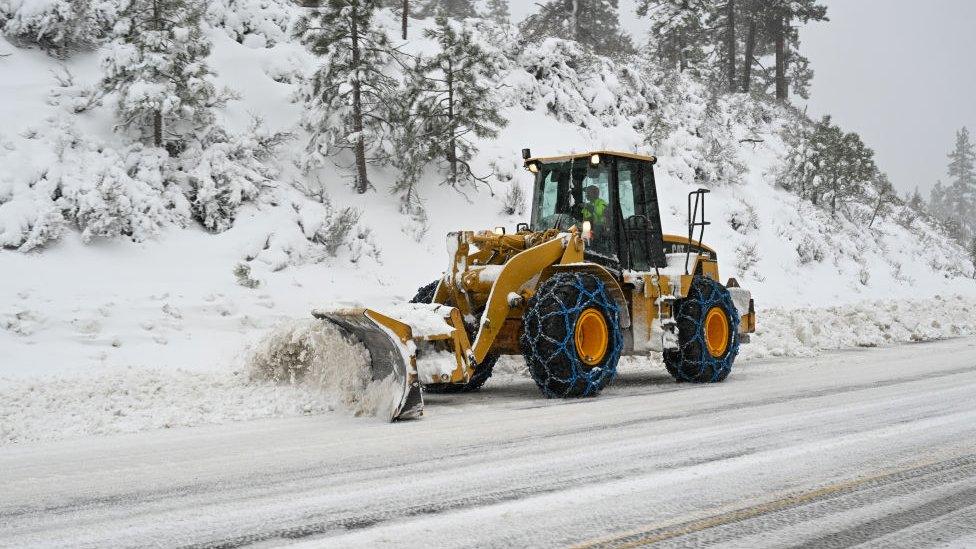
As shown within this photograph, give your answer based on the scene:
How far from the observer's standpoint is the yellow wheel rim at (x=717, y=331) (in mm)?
9578

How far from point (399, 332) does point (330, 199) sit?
12.2 meters

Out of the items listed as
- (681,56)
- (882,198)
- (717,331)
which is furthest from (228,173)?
(882,198)

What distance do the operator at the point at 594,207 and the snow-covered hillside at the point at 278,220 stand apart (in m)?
4.04

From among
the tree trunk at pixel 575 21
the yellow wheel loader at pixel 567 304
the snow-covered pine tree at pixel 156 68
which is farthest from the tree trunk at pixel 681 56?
the yellow wheel loader at pixel 567 304

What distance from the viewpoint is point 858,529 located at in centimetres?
336

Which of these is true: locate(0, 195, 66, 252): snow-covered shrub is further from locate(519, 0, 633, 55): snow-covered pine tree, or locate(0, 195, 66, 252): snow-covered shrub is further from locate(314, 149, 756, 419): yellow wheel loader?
locate(519, 0, 633, 55): snow-covered pine tree

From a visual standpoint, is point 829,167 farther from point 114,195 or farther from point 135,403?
point 135,403

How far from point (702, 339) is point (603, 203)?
6.32 ft

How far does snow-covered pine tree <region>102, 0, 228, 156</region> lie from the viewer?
1593cm

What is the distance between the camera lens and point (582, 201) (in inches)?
361

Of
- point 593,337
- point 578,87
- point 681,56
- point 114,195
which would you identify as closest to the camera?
point 593,337

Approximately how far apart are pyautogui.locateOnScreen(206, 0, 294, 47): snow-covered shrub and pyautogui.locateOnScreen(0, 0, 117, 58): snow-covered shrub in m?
4.38

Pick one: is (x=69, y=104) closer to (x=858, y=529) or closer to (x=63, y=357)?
(x=63, y=357)

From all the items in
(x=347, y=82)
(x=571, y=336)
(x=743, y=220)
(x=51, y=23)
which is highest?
(x=51, y=23)
